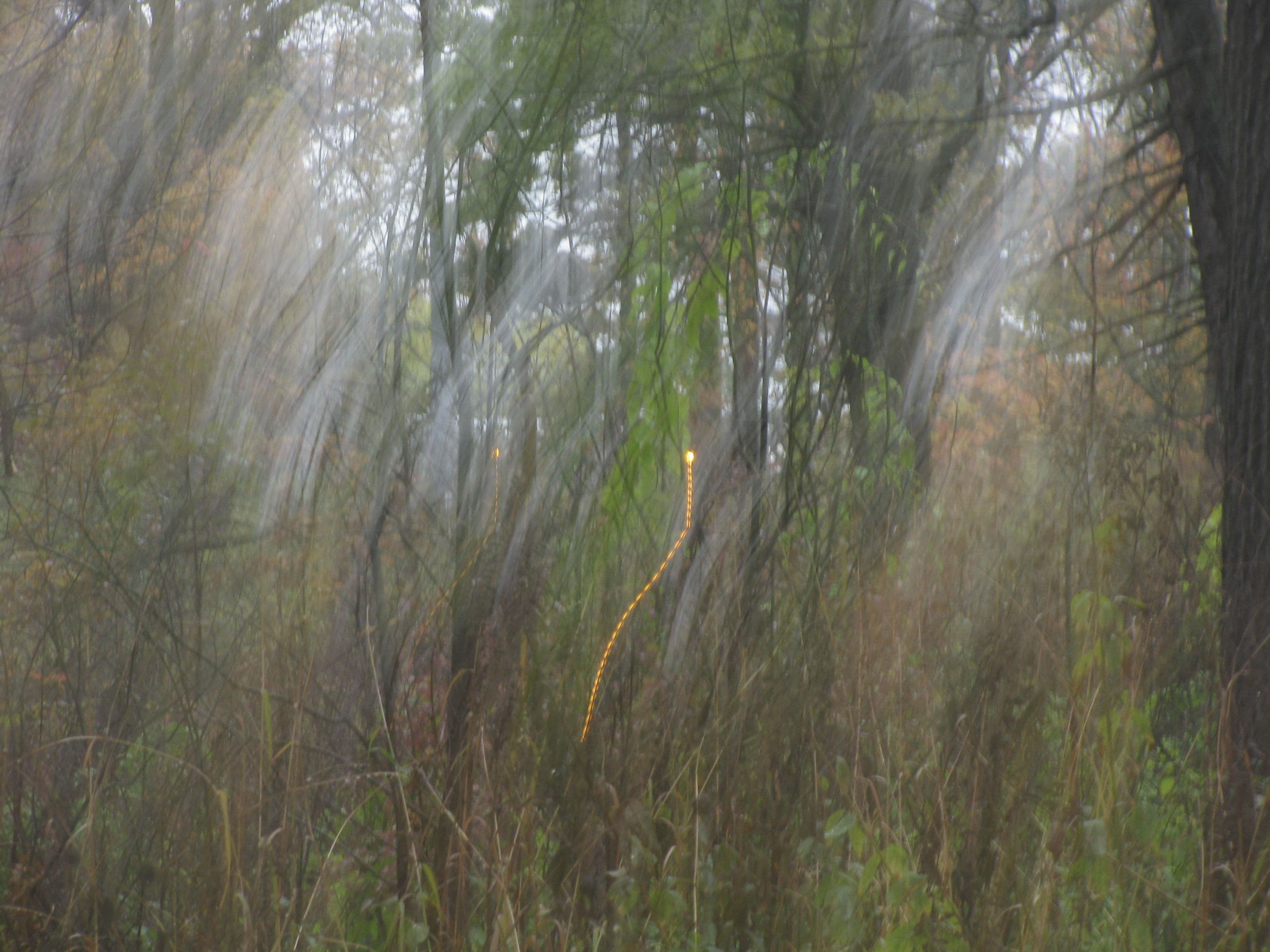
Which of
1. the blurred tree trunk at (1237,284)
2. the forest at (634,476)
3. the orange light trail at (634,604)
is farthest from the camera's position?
the blurred tree trunk at (1237,284)

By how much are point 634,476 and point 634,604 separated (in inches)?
11.7

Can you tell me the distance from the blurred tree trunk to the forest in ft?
0.04

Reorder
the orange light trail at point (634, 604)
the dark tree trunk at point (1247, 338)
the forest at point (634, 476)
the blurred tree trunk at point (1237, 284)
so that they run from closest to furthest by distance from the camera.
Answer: the forest at point (634, 476), the orange light trail at point (634, 604), the blurred tree trunk at point (1237, 284), the dark tree trunk at point (1247, 338)

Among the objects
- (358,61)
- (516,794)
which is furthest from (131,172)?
(516,794)

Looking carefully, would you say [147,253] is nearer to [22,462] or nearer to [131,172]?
[131,172]

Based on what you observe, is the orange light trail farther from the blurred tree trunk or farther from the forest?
the blurred tree trunk

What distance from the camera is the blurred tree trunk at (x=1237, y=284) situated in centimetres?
198

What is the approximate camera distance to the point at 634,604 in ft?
6.31

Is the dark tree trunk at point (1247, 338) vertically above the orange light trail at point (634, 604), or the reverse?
the dark tree trunk at point (1247, 338)

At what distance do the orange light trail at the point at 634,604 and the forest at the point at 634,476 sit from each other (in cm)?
1

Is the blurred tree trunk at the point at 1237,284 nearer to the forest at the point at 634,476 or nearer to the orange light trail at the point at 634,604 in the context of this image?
the forest at the point at 634,476

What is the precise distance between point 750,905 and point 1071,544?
1052mm

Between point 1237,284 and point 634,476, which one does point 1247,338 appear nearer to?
point 1237,284

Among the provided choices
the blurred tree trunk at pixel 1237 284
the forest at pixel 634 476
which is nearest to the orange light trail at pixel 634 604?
the forest at pixel 634 476
